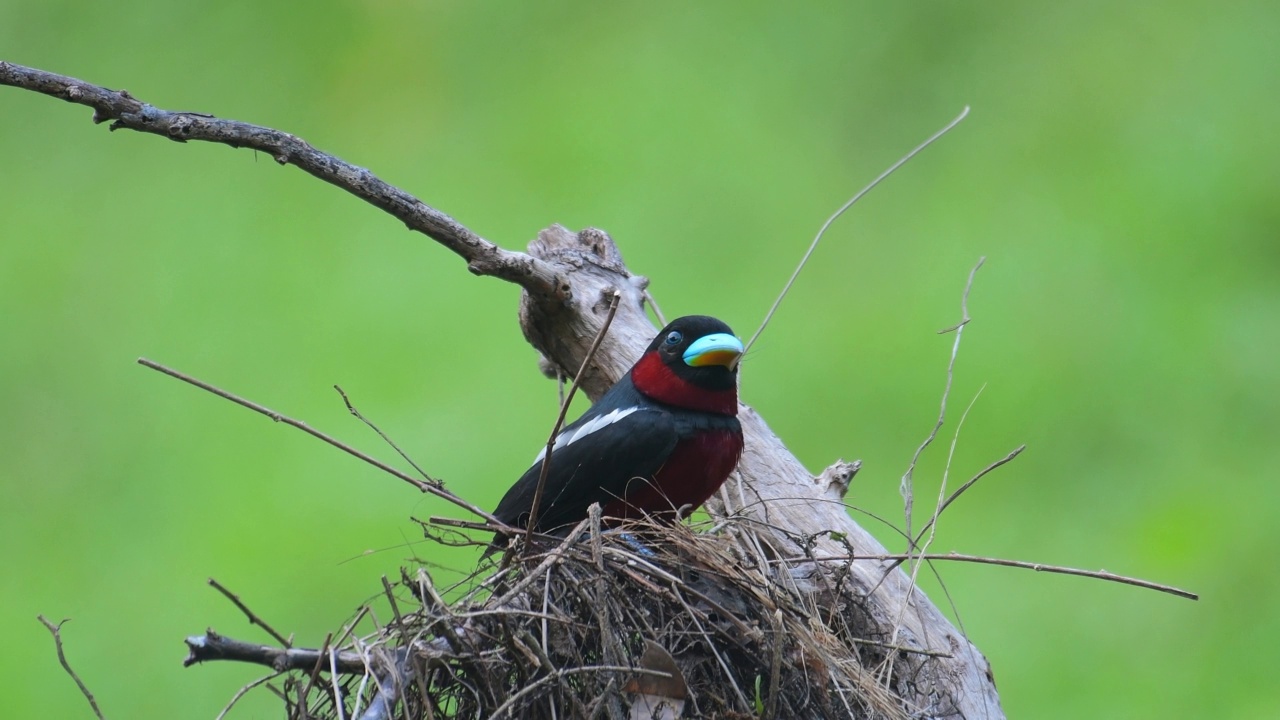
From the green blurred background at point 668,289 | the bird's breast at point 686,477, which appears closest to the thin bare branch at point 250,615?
the bird's breast at point 686,477

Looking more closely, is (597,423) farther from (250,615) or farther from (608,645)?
(250,615)

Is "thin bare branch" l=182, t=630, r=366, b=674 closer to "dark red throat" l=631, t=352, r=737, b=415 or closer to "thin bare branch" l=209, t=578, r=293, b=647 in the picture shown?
"thin bare branch" l=209, t=578, r=293, b=647

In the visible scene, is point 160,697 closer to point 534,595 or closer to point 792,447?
point 792,447

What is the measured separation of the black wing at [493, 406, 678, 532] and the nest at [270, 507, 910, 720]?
1.22ft

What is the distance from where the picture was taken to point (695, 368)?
283cm

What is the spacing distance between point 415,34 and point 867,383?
318 cm

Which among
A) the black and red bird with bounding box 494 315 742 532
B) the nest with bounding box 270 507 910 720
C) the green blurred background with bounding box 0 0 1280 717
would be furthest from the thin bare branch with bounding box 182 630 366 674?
the green blurred background with bounding box 0 0 1280 717

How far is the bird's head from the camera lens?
2.82 meters

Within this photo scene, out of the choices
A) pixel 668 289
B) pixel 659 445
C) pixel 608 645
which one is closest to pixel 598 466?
pixel 659 445

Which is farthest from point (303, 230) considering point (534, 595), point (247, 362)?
point (534, 595)

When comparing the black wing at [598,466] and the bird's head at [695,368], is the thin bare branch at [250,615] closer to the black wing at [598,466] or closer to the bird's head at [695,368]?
the black wing at [598,466]

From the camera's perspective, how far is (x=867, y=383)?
6.19 m

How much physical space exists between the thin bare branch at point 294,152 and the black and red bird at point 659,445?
0.34 metres

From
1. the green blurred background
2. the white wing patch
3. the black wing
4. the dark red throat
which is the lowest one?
the black wing
